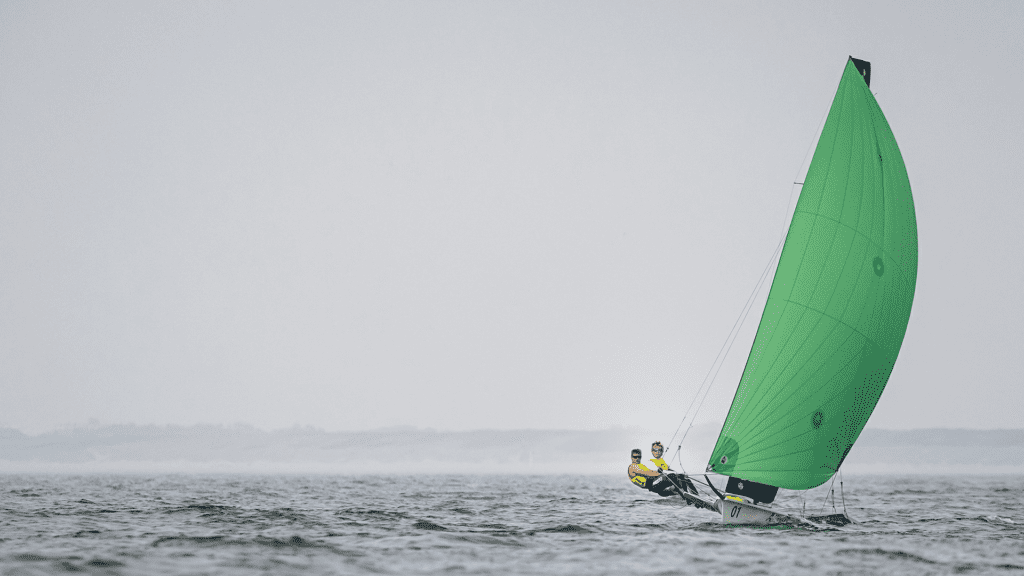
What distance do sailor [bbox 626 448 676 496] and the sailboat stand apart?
2.04m

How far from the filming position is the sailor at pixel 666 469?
22383 mm

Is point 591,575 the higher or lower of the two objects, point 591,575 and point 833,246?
the lower

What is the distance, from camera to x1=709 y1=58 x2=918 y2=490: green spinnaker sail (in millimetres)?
20000

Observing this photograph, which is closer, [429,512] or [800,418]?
[800,418]

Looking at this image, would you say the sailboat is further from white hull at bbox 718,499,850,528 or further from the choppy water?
the choppy water

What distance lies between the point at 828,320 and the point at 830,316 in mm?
108

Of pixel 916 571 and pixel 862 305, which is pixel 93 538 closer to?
pixel 916 571

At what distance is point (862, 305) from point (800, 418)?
3135 mm

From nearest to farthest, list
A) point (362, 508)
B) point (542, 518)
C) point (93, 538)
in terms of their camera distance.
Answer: point (93, 538), point (542, 518), point (362, 508)

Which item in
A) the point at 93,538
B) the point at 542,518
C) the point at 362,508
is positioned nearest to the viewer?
the point at 93,538

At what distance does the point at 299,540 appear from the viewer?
735 inches

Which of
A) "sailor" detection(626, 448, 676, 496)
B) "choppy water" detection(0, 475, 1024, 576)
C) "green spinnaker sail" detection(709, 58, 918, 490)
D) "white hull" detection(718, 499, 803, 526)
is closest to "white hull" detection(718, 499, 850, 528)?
"white hull" detection(718, 499, 803, 526)

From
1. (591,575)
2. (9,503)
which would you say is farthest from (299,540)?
(9,503)

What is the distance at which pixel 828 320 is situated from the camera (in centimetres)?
1994
